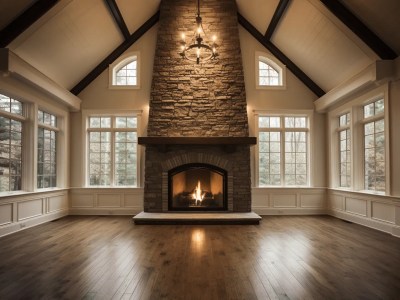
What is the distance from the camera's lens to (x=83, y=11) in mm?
6227

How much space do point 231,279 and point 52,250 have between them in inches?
107

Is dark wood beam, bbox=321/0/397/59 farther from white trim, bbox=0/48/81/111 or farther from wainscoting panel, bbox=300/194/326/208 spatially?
white trim, bbox=0/48/81/111

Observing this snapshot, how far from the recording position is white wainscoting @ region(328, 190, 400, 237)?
18.4ft

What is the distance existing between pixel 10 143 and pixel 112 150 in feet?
8.54

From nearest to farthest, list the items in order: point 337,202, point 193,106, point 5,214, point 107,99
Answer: point 5,214 → point 193,106 → point 337,202 → point 107,99

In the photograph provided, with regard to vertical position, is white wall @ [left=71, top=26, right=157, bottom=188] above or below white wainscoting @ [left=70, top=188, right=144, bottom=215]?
above

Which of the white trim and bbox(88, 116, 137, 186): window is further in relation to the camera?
bbox(88, 116, 137, 186): window

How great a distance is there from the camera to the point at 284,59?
26.9 feet

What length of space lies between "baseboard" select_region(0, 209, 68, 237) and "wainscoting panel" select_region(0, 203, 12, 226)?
2.9 inches

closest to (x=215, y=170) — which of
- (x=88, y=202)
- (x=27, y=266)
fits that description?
(x=88, y=202)

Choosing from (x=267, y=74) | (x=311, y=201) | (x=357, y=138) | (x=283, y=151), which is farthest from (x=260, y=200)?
(x=267, y=74)

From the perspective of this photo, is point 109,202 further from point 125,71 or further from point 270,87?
point 270,87

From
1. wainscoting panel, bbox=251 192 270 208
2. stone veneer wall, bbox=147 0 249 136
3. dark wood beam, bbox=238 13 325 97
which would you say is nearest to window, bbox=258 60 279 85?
dark wood beam, bbox=238 13 325 97

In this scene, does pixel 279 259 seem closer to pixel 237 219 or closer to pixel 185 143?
pixel 237 219
